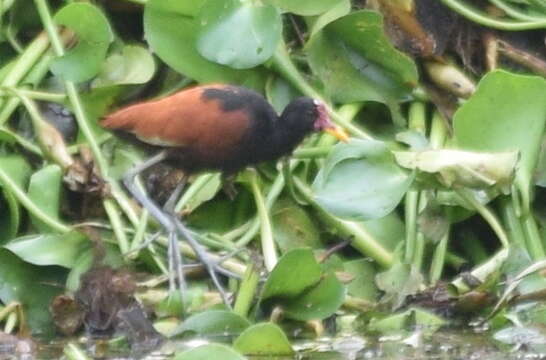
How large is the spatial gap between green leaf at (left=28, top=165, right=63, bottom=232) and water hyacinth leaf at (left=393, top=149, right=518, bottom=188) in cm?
99

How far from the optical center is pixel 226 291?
5719mm

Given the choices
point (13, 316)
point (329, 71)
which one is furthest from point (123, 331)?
point (329, 71)

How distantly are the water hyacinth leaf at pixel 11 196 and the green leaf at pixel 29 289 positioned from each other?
6.4 inches

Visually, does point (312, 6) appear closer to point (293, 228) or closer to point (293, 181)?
point (293, 181)

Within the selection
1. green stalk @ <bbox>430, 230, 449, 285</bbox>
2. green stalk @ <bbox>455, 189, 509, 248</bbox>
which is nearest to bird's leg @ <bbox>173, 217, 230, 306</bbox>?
green stalk @ <bbox>430, 230, 449, 285</bbox>

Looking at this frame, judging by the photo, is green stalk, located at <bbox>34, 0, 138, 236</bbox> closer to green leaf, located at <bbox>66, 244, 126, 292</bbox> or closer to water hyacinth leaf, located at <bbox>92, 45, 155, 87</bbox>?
green leaf, located at <bbox>66, 244, 126, 292</bbox>

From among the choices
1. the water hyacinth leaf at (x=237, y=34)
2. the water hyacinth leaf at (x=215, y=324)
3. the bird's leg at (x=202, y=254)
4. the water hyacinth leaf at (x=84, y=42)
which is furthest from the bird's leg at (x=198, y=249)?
the water hyacinth leaf at (x=84, y=42)

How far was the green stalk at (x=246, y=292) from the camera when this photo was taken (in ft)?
17.7

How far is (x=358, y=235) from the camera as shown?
5.91 m

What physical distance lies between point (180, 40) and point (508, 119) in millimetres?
1036

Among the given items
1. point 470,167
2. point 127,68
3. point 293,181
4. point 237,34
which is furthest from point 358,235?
point 127,68

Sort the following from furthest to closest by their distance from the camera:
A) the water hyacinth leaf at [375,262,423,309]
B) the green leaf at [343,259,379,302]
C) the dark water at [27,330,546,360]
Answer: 1. the green leaf at [343,259,379,302]
2. the water hyacinth leaf at [375,262,423,309]
3. the dark water at [27,330,546,360]

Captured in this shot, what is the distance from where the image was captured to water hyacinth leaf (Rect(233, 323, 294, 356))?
5.02m

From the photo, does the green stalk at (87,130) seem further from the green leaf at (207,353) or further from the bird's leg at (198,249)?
the green leaf at (207,353)
